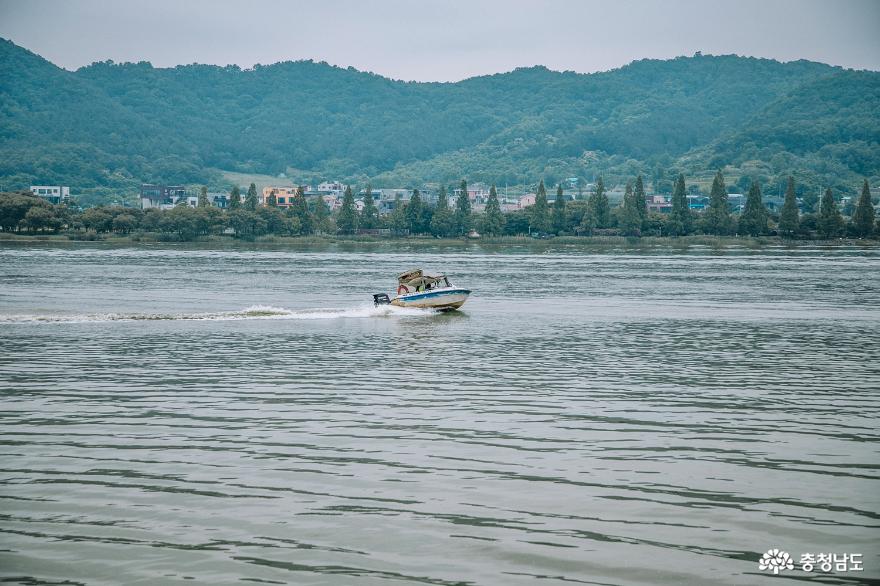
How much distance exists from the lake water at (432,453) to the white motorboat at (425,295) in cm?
1138

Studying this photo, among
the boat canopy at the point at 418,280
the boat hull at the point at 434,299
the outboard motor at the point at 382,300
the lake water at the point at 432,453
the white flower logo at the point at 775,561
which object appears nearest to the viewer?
the white flower logo at the point at 775,561

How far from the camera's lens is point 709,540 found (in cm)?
1773

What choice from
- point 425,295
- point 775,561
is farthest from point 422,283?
point 775,561

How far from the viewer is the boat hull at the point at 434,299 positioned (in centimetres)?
6631

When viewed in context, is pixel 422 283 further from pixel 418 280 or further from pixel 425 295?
pixel 425 295

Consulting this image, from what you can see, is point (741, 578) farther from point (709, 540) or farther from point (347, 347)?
point (347, 347)

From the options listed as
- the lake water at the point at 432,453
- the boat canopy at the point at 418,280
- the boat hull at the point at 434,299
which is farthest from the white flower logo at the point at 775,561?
the boat canopy at the point at 418,280

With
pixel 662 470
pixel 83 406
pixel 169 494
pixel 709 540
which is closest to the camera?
pixel 709 540

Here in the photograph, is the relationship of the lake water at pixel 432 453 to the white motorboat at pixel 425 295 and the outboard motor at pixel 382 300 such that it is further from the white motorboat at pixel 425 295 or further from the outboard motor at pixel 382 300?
the white motorboat at pixel 425 295

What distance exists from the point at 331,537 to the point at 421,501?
2634mm

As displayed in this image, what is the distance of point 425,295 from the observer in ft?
218

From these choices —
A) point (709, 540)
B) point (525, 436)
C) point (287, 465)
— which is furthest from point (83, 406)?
point (709, 540)

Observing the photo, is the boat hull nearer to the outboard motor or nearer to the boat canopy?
the outboard motor

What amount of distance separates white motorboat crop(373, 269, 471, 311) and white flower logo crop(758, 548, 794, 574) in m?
49.3
